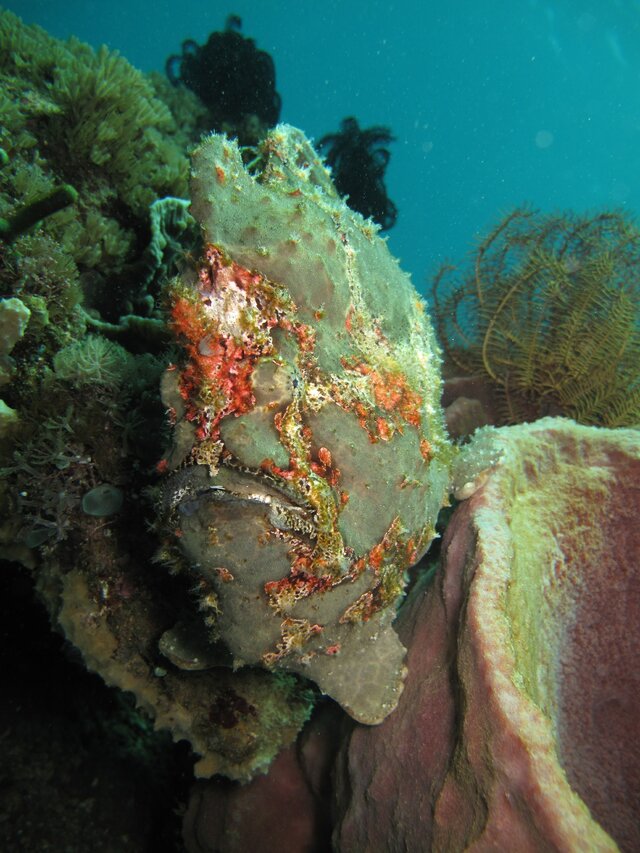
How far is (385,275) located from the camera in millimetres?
2527

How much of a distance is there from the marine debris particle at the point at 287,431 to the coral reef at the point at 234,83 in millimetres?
8815

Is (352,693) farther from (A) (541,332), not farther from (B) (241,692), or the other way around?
(A) (541,332)

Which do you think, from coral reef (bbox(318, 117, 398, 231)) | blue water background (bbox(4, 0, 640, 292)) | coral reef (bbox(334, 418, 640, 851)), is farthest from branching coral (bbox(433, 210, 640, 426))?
blue water background (bbox(4, 0, 640, 292))

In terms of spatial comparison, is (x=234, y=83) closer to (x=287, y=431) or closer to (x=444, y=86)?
(x=287, y=431)

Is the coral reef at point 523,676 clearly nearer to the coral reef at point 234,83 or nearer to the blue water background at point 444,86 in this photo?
the coral reef at point 234,83

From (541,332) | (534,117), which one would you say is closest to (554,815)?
(541,332)

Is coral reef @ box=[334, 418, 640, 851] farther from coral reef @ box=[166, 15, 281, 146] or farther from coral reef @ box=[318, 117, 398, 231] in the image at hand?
coral reef @ box=[166, 15, 281, 146]

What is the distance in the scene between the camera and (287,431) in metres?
1.78

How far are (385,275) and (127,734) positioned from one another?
17.0 ft

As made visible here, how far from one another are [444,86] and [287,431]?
366 feet

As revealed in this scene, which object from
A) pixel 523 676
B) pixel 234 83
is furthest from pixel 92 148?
pixel 234 83

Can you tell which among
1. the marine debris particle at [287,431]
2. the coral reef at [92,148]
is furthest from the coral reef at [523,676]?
the coral reef at [92,148]

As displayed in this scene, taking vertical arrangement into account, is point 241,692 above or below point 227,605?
below

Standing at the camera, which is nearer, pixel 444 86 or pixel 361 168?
pixel 361 168
